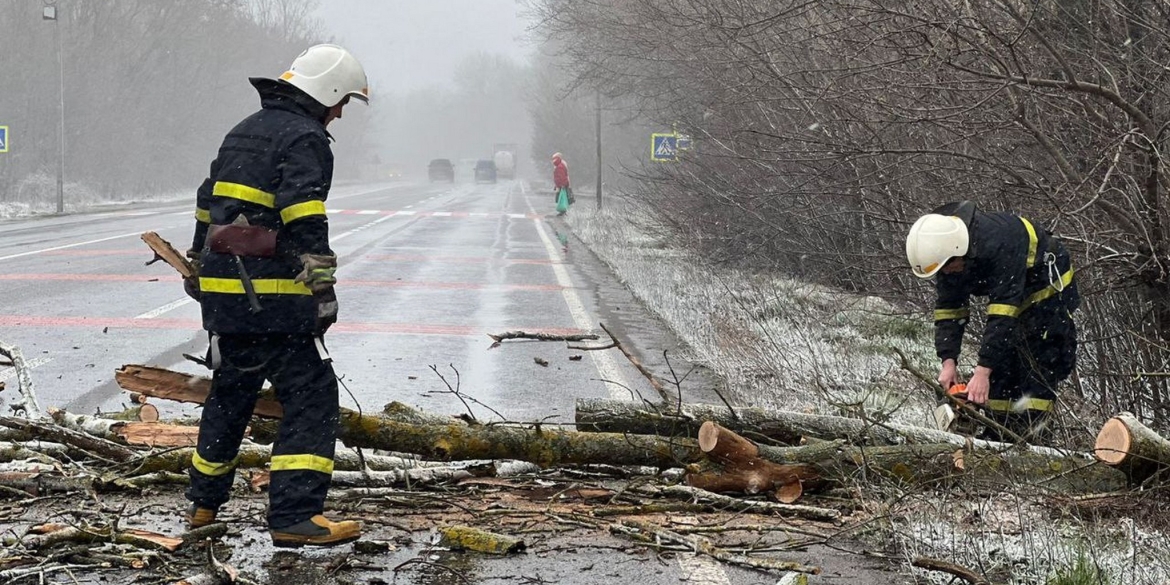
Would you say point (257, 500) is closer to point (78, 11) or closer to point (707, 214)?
point (707, 214)

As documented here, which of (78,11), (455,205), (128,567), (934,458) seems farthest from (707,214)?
(78,11)

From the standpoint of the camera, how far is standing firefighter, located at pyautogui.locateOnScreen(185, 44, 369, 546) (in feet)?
15.6

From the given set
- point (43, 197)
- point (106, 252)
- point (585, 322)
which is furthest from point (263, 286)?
point (43, 197)

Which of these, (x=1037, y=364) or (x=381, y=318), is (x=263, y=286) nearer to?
(x=1037, y=364)

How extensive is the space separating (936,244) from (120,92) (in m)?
51.6

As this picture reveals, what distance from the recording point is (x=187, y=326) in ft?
39.0

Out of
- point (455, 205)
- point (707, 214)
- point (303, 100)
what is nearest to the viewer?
point (303, 100)

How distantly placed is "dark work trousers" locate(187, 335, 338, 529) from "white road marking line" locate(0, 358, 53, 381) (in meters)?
4.36

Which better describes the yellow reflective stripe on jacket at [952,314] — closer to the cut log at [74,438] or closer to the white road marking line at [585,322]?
the white road marking line at [585,322]

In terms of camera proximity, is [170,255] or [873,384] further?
[873,384]

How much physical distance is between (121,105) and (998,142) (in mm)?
50165

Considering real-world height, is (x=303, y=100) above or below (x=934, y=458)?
above

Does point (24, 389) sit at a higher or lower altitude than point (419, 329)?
higher

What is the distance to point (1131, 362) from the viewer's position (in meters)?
7.61
